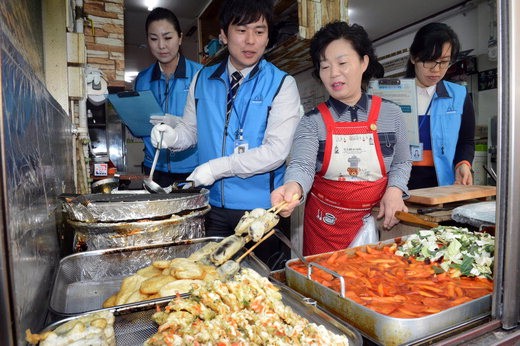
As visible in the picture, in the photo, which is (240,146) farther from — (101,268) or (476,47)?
(476,47)

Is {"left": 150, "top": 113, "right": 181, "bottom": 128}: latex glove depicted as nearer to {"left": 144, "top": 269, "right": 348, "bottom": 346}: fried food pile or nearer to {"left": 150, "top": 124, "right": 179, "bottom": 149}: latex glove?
{"left": 150, "top": 124, "right": 179, "bottom": 149}: latex glove

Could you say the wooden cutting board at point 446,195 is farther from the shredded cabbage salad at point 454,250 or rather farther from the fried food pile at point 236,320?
the fried food pile at point 236,320

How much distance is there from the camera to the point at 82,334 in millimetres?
835

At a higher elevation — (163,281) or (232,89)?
(232,89)

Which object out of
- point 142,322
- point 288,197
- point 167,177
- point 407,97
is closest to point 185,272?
point 142,322

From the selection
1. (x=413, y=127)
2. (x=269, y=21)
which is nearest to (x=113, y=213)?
(x=269, y=21)

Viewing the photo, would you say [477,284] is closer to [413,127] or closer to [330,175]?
[330,175]

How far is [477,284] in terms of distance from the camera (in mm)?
1249

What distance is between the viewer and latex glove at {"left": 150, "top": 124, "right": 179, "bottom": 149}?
232 centimetres

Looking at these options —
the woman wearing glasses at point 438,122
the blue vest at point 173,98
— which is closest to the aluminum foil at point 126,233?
the blue vest at point 173,98

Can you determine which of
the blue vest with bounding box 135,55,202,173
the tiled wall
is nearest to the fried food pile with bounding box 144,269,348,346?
the blue vest with bounding box 135,55,202,173

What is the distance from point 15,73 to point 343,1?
3897mm

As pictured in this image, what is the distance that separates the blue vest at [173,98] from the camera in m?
3.22

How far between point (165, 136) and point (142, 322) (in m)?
1.57
